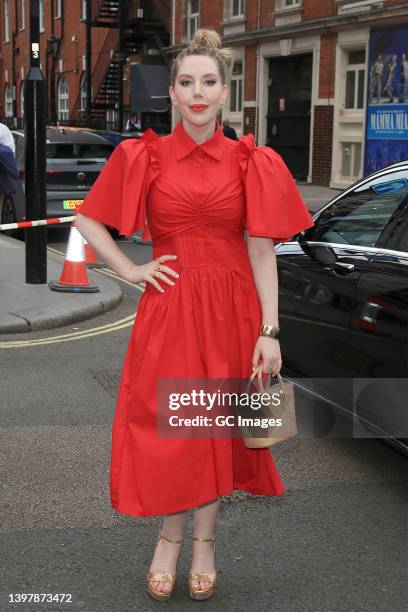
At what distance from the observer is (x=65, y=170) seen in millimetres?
12922

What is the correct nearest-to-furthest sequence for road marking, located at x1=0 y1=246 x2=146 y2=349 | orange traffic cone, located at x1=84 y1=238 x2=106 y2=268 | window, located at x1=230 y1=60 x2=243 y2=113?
road marking, located at x1=0 y1=246 x2=146 y2=349 → orange traffic cone, located at x1=84 y1=238 x2=106 y2=268 → window, located at x1=230 y1=60 x2=243 y2=113

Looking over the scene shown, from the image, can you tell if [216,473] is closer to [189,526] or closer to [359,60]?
[189,526]

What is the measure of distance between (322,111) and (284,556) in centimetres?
2040

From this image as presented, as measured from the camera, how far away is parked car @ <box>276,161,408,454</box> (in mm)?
3793

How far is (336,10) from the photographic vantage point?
21422 millimetres

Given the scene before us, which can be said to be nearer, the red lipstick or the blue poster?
the red lipstick

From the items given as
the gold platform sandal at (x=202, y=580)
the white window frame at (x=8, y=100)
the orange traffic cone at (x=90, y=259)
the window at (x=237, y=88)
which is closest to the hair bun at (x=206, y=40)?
the gold platform sandal at (x=202, y=580)

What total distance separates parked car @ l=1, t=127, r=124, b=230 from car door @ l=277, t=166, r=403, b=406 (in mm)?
8473

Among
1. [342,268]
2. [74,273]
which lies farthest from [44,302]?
[342,268]

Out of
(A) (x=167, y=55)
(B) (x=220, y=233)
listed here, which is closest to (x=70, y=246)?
(B) (x=220, y=233)

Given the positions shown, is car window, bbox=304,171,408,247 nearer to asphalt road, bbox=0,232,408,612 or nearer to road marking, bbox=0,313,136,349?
asphalt road, bbox=0,232,408,612

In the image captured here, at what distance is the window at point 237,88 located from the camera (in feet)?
87.1

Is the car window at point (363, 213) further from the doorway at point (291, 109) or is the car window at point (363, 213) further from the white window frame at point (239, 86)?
the white window frame at point (239, 86)

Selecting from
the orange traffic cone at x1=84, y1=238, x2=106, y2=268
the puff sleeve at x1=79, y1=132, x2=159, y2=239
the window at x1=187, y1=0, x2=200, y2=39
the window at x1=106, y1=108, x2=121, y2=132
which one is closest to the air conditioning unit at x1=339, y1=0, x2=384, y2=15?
the window at x1=187, y1=0, x2=200, y2=39
